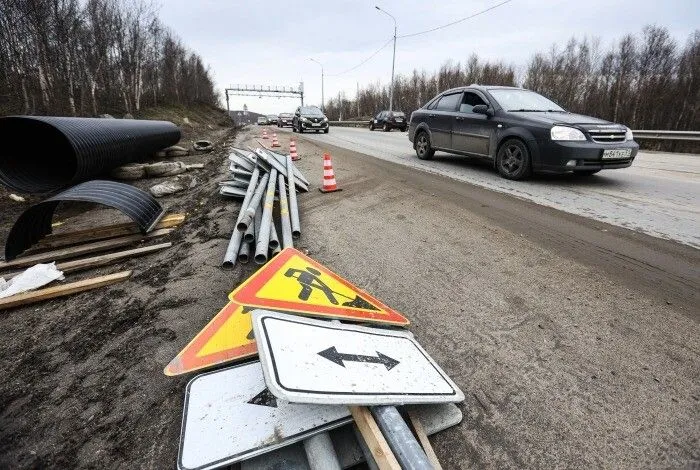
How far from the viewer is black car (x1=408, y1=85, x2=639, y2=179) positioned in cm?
606

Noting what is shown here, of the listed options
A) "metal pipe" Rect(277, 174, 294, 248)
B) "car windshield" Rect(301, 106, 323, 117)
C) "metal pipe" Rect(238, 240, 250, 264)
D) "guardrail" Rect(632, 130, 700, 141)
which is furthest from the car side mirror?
"car windshield" Rect(301, 106, 323, 117)

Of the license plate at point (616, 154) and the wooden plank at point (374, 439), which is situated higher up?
the license plate at point (616, 154)

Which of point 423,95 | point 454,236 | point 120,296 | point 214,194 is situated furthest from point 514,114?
point 423,95

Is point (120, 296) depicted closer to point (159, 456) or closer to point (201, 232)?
point (201, 232)

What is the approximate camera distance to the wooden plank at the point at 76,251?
395cm

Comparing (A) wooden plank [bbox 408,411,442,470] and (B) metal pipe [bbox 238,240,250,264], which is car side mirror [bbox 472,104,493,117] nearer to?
(B) metal pipe [bbox 238,240,250,264]

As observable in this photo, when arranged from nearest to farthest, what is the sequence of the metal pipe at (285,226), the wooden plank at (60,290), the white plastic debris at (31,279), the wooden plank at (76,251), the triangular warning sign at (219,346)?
the triangular warning sign at (219,346) → the wooden plank at (60,290) → the white plastic debris at (31,279) → the metal pipe at (285,226) → the wooden plank at (76,251)

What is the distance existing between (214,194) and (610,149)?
6875mm

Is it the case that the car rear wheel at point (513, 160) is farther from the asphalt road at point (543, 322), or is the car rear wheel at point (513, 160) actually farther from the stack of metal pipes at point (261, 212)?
the stack of metal pipes at point (261, 212)

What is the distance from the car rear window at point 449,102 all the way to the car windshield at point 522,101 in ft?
2.91

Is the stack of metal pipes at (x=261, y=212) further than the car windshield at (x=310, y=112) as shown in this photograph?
No

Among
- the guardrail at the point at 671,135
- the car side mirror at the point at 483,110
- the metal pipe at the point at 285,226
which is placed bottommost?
the metal pipe at the point at 285,226

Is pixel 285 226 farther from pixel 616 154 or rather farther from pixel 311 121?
pixel 311 121

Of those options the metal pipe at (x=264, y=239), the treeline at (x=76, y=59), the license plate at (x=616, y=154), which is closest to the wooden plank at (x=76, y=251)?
the metal pipe at (x=264, y=239)
